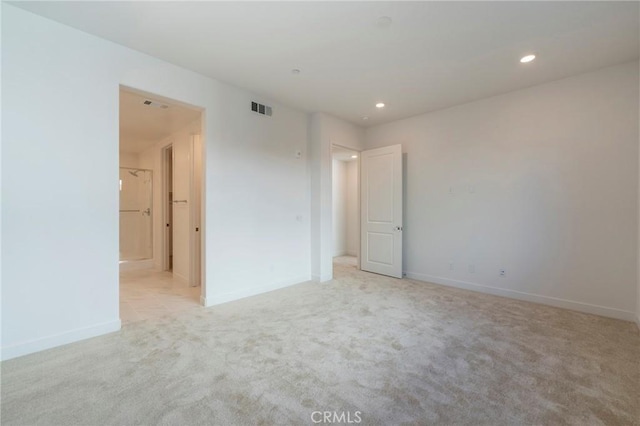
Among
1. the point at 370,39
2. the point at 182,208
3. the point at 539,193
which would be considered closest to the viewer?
the point at 370,39

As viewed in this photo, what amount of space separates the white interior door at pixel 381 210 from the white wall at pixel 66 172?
284 centimetres

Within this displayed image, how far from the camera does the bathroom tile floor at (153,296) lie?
320cm

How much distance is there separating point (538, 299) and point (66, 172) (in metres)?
5.37

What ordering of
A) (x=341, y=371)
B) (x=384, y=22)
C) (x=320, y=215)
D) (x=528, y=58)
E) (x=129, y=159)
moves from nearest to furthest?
(x=341, y=371), (x=384, y=22), (x=528, y=58), (x=320, y=215), (x=129, y=159)

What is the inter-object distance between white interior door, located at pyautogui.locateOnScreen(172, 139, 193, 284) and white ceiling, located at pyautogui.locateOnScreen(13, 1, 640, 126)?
5.75 feet

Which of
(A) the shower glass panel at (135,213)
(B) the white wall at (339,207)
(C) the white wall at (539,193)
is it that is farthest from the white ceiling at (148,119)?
(B) the white wall at (339,207)

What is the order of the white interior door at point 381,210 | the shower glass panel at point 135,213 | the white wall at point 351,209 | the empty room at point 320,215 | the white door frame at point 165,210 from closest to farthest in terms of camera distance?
the empty room at point 320,215
the white interior door at point 381,210
the white door frame at point 165,210
the shower glass panel at point 135,213
the white wall at point 351,209

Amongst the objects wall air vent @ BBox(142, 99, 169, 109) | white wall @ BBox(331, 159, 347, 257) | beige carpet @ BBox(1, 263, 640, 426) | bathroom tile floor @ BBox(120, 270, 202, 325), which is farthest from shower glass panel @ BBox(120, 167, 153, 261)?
white wall @ BBox(331, 159, 347, 257)

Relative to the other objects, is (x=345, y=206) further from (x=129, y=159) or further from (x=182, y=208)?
(x=129, y=159)

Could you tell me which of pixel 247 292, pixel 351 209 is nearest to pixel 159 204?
pixel 247 292

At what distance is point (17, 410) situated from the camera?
1.65 m

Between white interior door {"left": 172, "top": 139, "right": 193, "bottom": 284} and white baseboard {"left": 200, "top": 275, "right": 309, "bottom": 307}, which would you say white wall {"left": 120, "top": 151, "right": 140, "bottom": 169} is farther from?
white baseboard {"left": 200, "top": 275, "right": 309, "bottom": 307}

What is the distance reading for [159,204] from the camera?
5605 millimetres

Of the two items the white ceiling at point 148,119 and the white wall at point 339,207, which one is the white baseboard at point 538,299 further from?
the white ceiling at point 148,119
